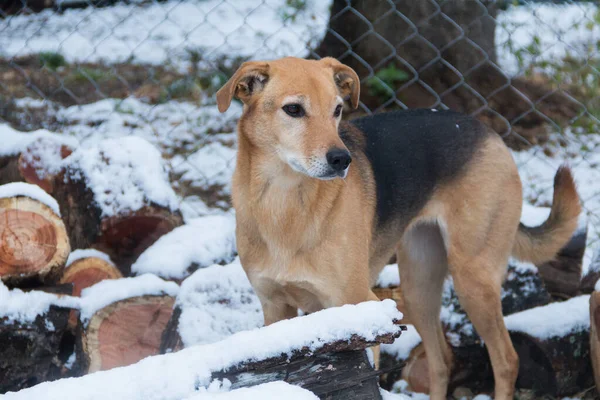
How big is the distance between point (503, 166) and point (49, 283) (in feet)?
6.25

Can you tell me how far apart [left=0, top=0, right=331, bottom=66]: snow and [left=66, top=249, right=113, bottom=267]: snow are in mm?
3139

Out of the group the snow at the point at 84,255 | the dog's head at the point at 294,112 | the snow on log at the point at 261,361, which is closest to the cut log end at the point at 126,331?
the snow at the point at 84,255

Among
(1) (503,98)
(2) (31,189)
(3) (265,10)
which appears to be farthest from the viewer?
(3) (265,10)

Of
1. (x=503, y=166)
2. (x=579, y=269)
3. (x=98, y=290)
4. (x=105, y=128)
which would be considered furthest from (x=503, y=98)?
(x=98, y=290)

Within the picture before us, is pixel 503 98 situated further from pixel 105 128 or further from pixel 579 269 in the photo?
pixel 105 128

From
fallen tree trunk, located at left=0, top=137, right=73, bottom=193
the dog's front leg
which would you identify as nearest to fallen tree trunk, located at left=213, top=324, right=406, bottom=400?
the dog's front leg

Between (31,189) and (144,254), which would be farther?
(144,254)

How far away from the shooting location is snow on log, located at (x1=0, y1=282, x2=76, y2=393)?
3.01 meters

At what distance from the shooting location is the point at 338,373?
6.75ft

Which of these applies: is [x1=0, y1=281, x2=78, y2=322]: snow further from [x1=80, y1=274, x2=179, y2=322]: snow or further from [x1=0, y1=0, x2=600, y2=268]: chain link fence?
[x1=0, y1=0, x2=600, y2=268]: chain link fence

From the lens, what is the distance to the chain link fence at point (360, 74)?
5098mm

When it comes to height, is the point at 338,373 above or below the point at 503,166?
above

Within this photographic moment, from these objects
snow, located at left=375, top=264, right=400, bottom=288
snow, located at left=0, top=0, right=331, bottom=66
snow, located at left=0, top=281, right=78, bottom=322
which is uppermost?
snow, located at left=0, top=281, right=78, bottom=322

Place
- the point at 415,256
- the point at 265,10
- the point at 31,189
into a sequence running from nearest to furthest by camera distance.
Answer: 1. the point at 31,189
2. the point at 415,256
3. the point at 265,10
